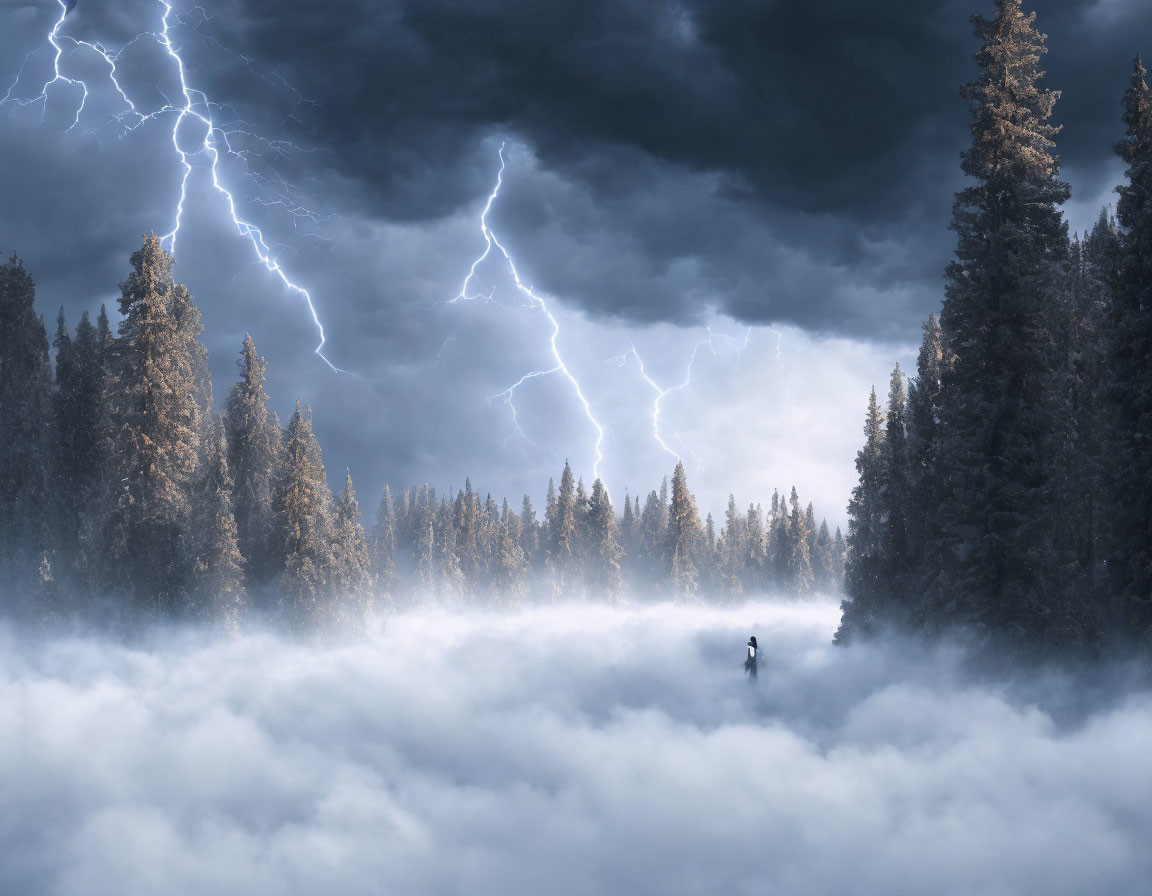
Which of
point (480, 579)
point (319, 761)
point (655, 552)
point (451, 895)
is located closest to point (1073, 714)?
point (451, 895)

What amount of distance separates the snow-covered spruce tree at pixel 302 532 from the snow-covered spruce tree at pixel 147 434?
5581 millimetres

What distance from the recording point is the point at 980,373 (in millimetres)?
24953

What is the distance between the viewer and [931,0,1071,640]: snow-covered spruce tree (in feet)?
79.6

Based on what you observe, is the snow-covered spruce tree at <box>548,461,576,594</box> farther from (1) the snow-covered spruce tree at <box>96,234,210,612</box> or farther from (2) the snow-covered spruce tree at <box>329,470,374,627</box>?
(1) the snow-covered spruce tree at <box>96,234,210,612</box>

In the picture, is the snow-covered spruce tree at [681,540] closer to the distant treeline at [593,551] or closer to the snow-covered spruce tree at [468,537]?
the distant treeline at [593,551]

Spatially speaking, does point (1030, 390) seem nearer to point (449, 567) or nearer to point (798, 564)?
point (449, 567)

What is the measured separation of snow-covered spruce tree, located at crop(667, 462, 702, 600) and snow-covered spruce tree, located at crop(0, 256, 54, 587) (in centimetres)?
6251

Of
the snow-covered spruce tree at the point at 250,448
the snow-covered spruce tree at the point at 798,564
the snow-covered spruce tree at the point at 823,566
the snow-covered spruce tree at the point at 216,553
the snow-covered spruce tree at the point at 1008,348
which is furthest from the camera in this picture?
the snow-covered spruce tree at the point at 823,566

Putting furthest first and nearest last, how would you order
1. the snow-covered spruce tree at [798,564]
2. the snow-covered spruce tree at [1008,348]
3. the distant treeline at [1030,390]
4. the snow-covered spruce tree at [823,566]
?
the snow-covered spruce tree at [823,566], the snow-covered spruce tree at [798,564], the snow-covered spruce tree at [1008,348], the distant treeline at [1030,390]

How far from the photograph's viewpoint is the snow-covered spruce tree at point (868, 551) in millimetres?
37875

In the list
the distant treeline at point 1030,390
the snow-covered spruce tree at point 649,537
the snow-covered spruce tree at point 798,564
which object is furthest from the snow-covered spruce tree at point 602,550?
the distant treeline at point 1030,390

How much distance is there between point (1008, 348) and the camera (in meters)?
24.7

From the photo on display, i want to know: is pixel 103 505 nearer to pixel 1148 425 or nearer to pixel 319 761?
pixel 319 761

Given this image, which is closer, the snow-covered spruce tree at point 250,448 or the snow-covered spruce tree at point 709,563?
the snow-covered spruce tree at point 250,448
